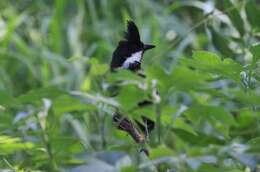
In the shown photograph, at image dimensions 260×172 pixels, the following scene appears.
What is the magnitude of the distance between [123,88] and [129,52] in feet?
3.26

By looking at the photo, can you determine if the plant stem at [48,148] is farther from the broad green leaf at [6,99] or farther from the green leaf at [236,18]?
the green leaf at [236,18]

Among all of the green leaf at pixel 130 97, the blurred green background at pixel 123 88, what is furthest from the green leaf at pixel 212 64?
the green leaf at pixel 130 97

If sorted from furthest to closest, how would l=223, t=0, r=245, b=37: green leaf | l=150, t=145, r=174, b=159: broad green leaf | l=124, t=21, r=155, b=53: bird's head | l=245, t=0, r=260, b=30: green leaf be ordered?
l=223, t=0, r=245, b=37: green leaf < l=124, t=21, r=155, b=53: bird's head < l=245, t=0, r=260, b=30: green leaf < l=150, t=145, r=174, b=159: broad green leaf

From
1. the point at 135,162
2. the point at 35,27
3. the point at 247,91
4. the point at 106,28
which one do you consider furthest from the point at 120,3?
the point at 135,162

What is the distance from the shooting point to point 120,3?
15.0 feet

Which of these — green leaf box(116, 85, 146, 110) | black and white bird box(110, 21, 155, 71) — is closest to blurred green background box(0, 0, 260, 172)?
green leaf box(116, 85, 146, 110)

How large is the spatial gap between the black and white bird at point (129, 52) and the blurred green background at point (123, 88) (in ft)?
0.37

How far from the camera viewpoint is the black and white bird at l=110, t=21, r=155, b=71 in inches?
77.6

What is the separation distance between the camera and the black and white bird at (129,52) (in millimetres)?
1972

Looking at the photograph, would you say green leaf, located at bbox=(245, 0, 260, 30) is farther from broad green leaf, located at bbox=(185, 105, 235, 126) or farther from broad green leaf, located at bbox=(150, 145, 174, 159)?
broad green leaf, located at bbox=(150, 145, 174, 159)

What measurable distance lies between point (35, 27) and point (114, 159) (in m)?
3.80

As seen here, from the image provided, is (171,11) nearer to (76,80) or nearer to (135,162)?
(76,80)

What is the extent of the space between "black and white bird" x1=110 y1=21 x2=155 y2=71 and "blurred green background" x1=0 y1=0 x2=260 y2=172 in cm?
11

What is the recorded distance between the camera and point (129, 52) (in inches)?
79.7
